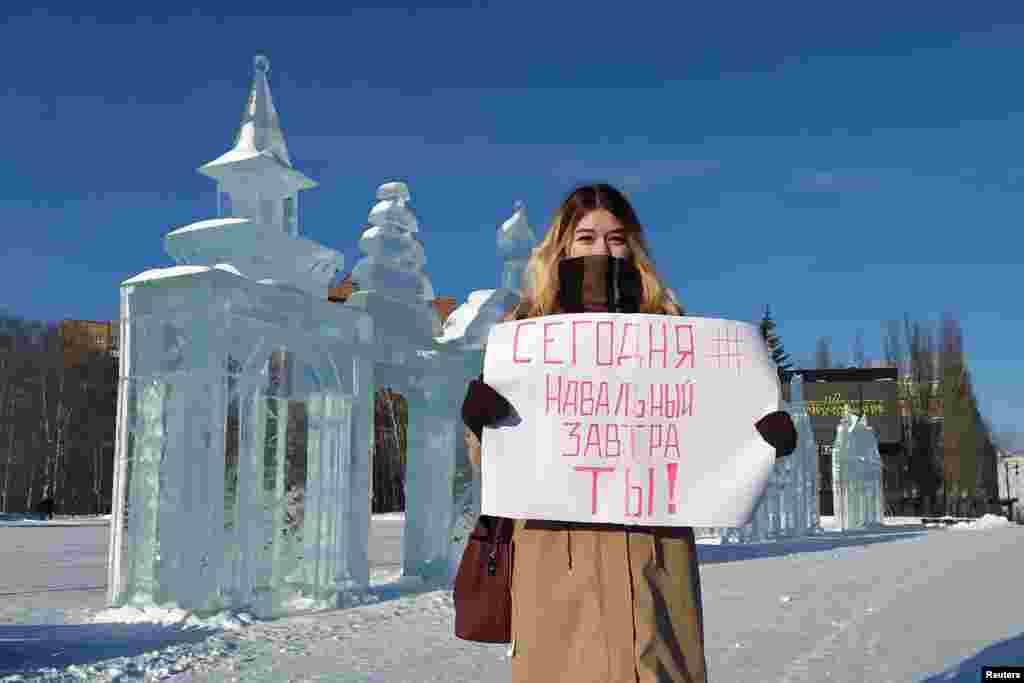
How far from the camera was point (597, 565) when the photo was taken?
7.20ft

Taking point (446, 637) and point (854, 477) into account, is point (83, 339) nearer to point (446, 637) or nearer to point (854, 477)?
point (854, 477)

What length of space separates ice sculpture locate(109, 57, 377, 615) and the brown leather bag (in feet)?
19.7

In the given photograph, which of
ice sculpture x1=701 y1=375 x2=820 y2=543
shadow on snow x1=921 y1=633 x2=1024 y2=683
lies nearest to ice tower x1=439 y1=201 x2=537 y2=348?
shadow on snow x1=921 y1=633 x2=1024 y2=683

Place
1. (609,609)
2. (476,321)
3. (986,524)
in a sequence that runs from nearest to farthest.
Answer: (609,609) → (476,321) → (986,524)

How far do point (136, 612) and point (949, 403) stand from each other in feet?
163

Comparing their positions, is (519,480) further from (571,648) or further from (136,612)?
(136,612)

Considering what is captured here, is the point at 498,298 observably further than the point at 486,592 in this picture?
Yes

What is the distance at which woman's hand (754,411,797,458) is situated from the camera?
2342mm

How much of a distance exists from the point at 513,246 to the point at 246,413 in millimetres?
5164

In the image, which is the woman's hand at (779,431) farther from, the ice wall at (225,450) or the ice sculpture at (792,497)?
the ice sculpture at (792,497)

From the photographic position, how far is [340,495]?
9.48 meters

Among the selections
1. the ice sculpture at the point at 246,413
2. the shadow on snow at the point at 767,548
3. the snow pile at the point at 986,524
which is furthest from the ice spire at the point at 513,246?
the snow pile at the point at 986,524

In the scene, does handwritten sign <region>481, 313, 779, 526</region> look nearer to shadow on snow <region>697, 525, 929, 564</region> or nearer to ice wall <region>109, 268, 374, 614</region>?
ice wall <region>109, 268, 374, 614</region>

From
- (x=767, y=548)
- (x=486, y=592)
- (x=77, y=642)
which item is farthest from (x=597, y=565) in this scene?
(x=767, y=548)
